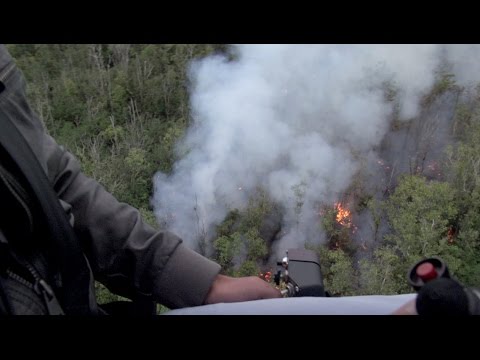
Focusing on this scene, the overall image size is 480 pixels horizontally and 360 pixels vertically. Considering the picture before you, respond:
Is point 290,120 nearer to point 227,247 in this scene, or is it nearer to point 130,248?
point 227,247

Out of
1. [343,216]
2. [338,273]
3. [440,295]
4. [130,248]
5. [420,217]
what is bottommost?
[343,216]

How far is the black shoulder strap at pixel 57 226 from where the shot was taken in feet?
3.37

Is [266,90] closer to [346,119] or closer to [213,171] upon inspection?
[346,119]

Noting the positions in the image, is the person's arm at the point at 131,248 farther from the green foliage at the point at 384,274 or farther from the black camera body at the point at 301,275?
the green foliage at the point at 384,274

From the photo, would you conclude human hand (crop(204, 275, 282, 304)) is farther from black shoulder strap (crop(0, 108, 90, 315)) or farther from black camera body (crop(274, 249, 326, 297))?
black shoulder strap (crop(0, 108, 90, 315))

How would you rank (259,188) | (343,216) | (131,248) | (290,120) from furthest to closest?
(290,120) → (259,188) → (343,216) → (131,248)

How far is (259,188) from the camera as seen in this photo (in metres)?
4.47

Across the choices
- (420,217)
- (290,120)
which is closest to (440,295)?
(420,217)

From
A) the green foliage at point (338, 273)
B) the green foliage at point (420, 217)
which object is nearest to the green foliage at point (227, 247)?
the green foliage at point (338, 273)

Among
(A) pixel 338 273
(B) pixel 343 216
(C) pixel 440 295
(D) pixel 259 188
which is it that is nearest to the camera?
(C) pixel 440 295

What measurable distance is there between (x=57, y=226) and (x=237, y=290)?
18.9 inches

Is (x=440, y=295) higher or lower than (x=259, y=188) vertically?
higher

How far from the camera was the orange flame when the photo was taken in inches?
155

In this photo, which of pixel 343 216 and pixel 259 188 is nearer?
pixel 343 216
